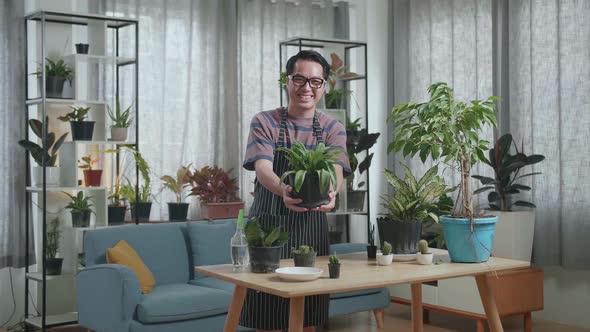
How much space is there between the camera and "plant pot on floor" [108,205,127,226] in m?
5.61

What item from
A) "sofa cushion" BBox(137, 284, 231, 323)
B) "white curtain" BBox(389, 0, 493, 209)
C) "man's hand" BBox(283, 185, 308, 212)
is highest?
"white curtain" BBox(389, 0, 493, 209)

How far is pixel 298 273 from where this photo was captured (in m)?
2.50

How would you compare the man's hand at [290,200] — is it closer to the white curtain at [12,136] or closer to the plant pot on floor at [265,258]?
the plant pot on floor at [265,258]

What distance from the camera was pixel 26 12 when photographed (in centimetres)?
555

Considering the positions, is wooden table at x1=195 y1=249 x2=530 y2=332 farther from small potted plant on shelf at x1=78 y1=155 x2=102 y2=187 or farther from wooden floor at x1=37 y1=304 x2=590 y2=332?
small potted plant on shelf at x1=78 y1=155 x2=102 y2=187

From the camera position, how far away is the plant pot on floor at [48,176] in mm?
5211

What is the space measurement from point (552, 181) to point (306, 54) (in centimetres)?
333

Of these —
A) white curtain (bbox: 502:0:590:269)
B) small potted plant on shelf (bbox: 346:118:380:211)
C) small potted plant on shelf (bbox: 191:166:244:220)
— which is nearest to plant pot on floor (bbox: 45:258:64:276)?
small potted plant on shelf (bbox: 191:166:244:220)

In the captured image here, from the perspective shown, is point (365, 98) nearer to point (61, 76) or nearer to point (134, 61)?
point (134, 61)

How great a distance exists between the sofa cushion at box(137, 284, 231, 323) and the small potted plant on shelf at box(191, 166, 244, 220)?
4.45 feet


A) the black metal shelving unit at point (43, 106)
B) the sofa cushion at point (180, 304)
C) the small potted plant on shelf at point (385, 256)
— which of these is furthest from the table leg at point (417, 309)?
the black metal shelving unit at point (43, 106)

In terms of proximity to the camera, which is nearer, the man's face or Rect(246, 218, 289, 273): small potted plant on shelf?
Rect(246, 218, 289, 273): small potted plant on shelf

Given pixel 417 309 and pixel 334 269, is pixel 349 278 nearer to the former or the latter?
pixel 334 269

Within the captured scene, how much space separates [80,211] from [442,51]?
328cm
